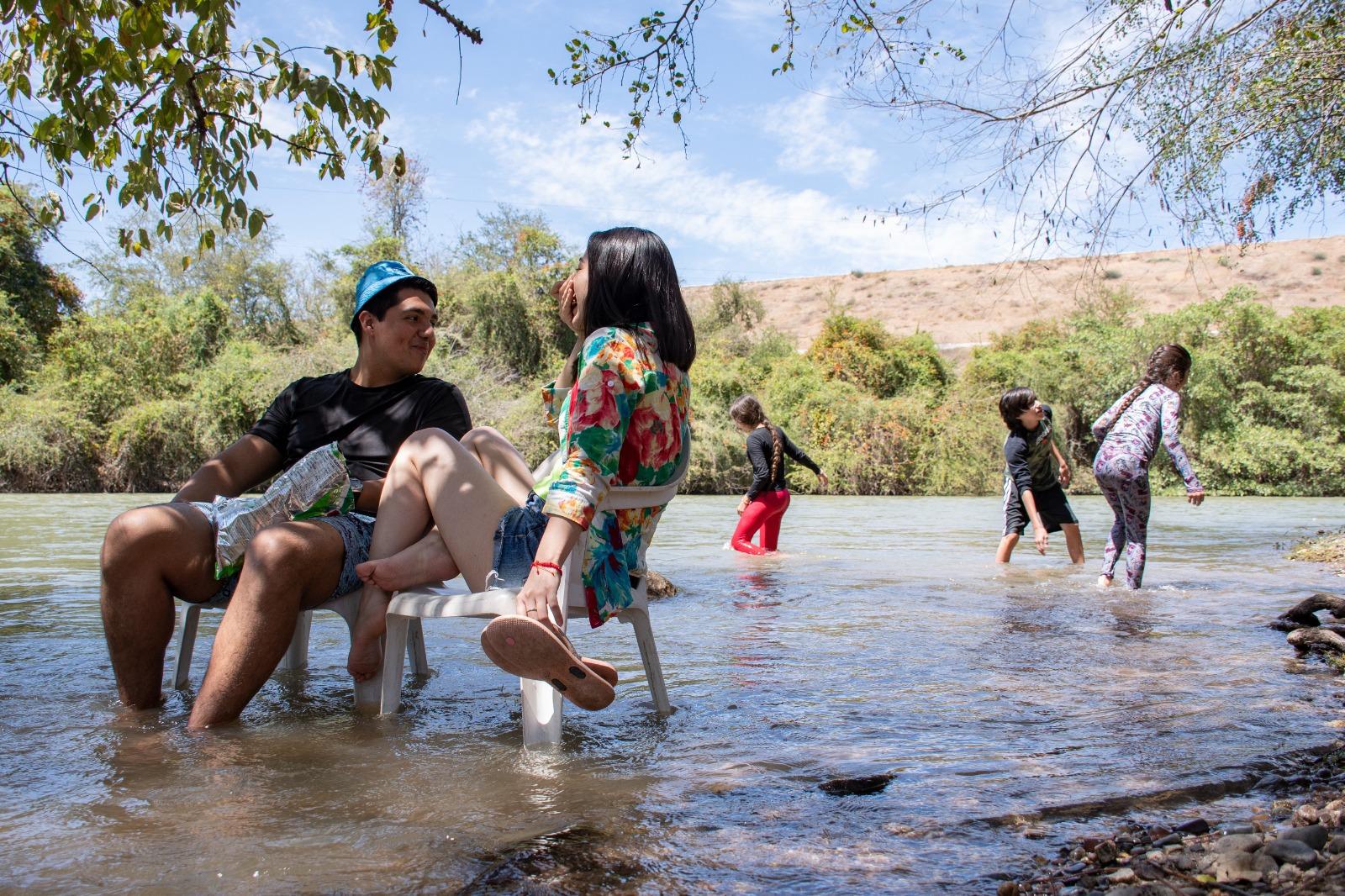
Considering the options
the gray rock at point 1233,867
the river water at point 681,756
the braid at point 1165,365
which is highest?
the braid at point 1165,365

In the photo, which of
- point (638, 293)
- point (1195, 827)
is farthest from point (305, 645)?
point (1195, 827)

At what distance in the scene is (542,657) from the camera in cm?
258

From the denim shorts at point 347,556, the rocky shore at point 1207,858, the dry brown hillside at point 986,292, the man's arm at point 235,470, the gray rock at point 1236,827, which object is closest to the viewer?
the rocky shore at point 1207,858

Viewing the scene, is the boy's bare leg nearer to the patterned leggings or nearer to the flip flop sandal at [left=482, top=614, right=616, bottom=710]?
the patterned leggings

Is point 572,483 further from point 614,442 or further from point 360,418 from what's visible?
point 360,418

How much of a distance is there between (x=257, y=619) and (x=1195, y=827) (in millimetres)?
2538

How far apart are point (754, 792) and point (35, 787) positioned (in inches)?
71.4

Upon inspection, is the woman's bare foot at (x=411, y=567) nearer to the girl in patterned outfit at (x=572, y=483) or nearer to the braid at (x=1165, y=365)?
the girl in patterned outfit at (x=572, y=483)

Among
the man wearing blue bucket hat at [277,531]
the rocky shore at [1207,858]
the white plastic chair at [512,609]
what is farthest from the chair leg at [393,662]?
the rocky shore at [1207,858]

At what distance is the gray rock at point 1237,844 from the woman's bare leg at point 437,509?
2.06m

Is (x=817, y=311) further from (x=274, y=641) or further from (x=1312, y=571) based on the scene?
(x=274, y=641)

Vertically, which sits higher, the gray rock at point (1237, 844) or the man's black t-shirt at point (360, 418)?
the man's black t-shirt at point (360, 418)

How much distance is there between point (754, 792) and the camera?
2646 mm

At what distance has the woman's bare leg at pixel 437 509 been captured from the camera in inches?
130
